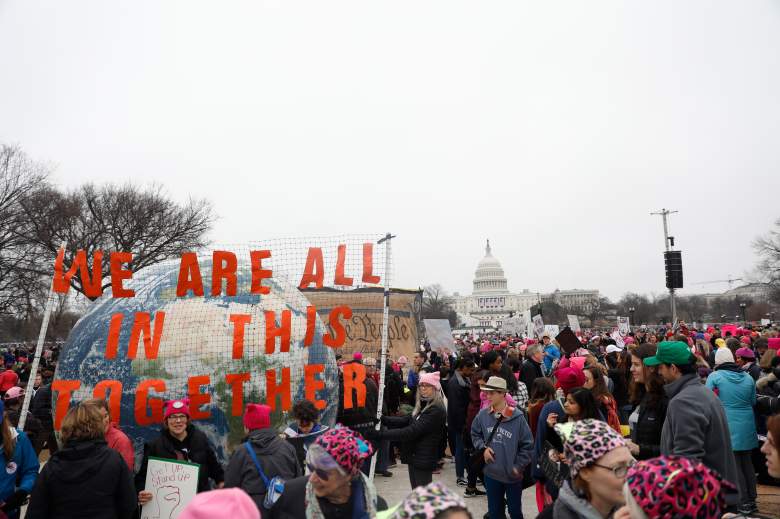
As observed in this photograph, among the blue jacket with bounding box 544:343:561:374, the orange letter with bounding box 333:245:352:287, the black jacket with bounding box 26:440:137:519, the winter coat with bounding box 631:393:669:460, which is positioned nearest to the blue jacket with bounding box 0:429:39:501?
the black jacket with bounding box 26:440:137:519

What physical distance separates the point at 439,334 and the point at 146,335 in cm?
820

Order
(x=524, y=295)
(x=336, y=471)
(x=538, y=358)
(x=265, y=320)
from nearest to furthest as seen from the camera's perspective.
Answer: (x=336, y=471) < (x=265, y=320) < (x=538, y=358) < (x=524, y=295)

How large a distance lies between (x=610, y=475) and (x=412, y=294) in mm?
17700

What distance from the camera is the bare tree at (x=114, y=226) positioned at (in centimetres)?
2806

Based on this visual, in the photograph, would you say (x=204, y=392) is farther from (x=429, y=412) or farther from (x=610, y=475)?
(x=610, y=475)

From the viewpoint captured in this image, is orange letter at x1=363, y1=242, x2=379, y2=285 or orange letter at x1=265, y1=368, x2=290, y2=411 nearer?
orange letter at x1=265, y1=368, x2=290, y2=411

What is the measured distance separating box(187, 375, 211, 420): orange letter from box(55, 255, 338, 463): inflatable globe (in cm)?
5

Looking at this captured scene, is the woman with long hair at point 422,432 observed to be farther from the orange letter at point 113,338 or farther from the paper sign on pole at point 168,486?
the orange letter at point 113,338

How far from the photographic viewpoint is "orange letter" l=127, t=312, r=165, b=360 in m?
6.17

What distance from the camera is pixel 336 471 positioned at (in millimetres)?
3223

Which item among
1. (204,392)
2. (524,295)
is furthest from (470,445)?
(524,295)

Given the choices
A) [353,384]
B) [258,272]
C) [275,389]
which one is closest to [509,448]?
[353,384]

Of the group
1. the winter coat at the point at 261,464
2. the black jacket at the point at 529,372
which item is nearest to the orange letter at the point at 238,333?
the winter coat at the point at 261,464

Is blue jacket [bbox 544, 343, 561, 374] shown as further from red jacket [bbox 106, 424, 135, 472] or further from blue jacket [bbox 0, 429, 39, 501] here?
blue jacket [bbox 0, 429, 39, 501]
